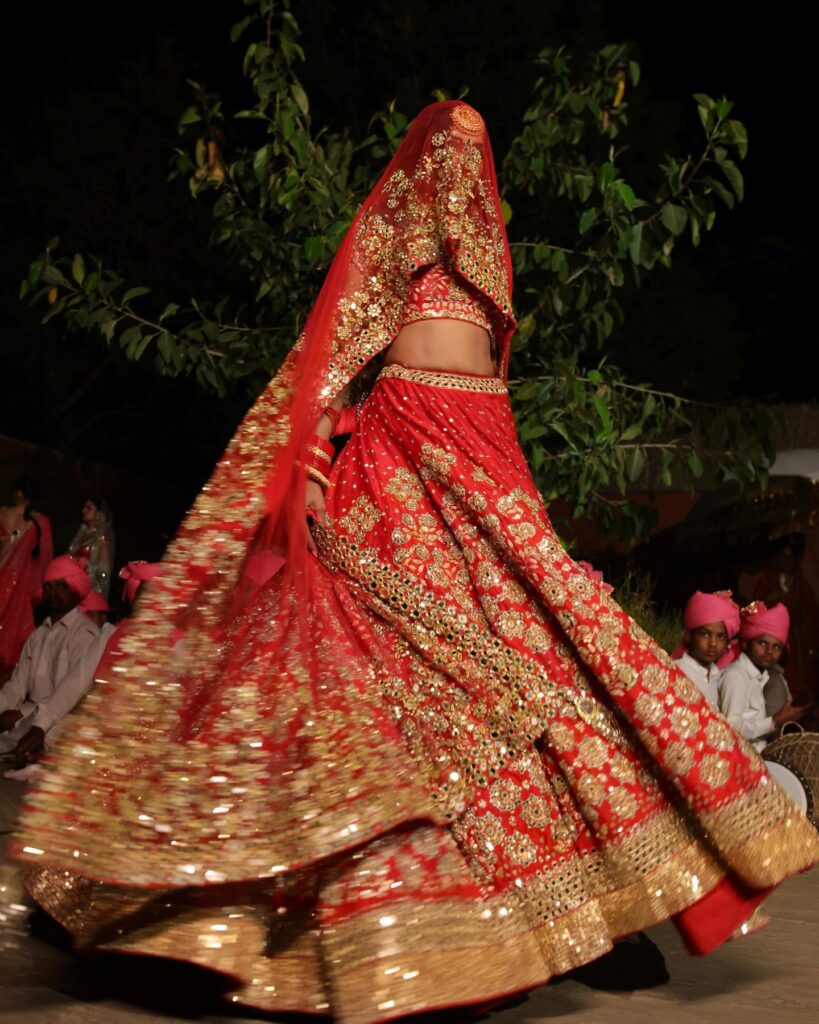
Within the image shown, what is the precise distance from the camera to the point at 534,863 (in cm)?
277

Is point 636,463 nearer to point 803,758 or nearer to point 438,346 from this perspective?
point 803,758

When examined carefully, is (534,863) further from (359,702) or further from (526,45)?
(526,45)

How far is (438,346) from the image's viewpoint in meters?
3.19

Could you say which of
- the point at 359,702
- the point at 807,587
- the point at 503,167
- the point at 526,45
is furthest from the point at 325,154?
the point at 526,45

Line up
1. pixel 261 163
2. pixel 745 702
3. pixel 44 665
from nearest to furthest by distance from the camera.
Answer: pixel 261 163 < pixel 745 702 < pixel 44 665

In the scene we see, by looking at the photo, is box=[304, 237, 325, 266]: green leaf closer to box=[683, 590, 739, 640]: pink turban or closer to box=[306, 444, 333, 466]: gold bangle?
box=[306, 444, 333, 466]: gold bangle

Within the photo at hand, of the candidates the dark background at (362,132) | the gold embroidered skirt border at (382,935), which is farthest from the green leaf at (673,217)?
the dark background at (362,132)

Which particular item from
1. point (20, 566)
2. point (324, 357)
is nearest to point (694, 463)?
point (324, 357)

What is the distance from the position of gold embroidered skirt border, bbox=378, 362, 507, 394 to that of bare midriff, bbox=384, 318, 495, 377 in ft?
0.05

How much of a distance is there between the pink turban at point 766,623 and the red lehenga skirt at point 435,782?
339 cm

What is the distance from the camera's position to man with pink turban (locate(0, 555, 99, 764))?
6.16 m

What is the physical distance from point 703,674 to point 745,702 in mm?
203

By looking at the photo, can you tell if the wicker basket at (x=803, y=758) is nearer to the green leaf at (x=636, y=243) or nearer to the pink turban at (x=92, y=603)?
the green leaf at (x=636, y=243)

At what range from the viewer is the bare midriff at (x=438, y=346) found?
10.5 feet
